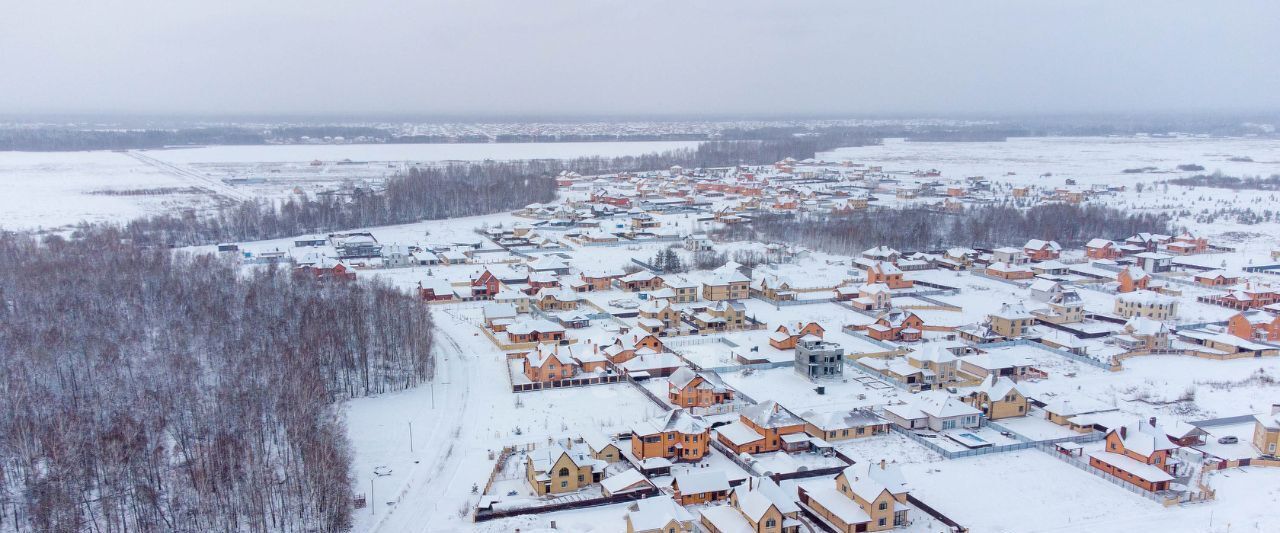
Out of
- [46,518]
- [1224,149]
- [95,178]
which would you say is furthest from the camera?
[1224,149]

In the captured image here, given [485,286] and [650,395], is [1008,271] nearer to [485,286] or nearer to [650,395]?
[650,395]

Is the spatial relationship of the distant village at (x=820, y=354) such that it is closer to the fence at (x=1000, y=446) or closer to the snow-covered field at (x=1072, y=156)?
the fence at (x=1000, y=446)

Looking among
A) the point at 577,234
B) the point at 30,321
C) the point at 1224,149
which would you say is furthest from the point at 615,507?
the point at 1224,149

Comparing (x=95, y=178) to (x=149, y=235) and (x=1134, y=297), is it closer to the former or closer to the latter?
(x=149, y=235)

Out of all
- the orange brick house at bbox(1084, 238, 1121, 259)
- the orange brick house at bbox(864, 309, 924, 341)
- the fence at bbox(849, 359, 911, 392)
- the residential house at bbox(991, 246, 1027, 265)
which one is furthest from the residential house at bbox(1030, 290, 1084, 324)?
the orange brick house at bbox(1084, 238, 1121, 259)

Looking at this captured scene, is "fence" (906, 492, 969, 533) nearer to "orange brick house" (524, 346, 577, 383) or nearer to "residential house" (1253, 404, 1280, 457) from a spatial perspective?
"residential house" (1253, 404, 1280, 457)
